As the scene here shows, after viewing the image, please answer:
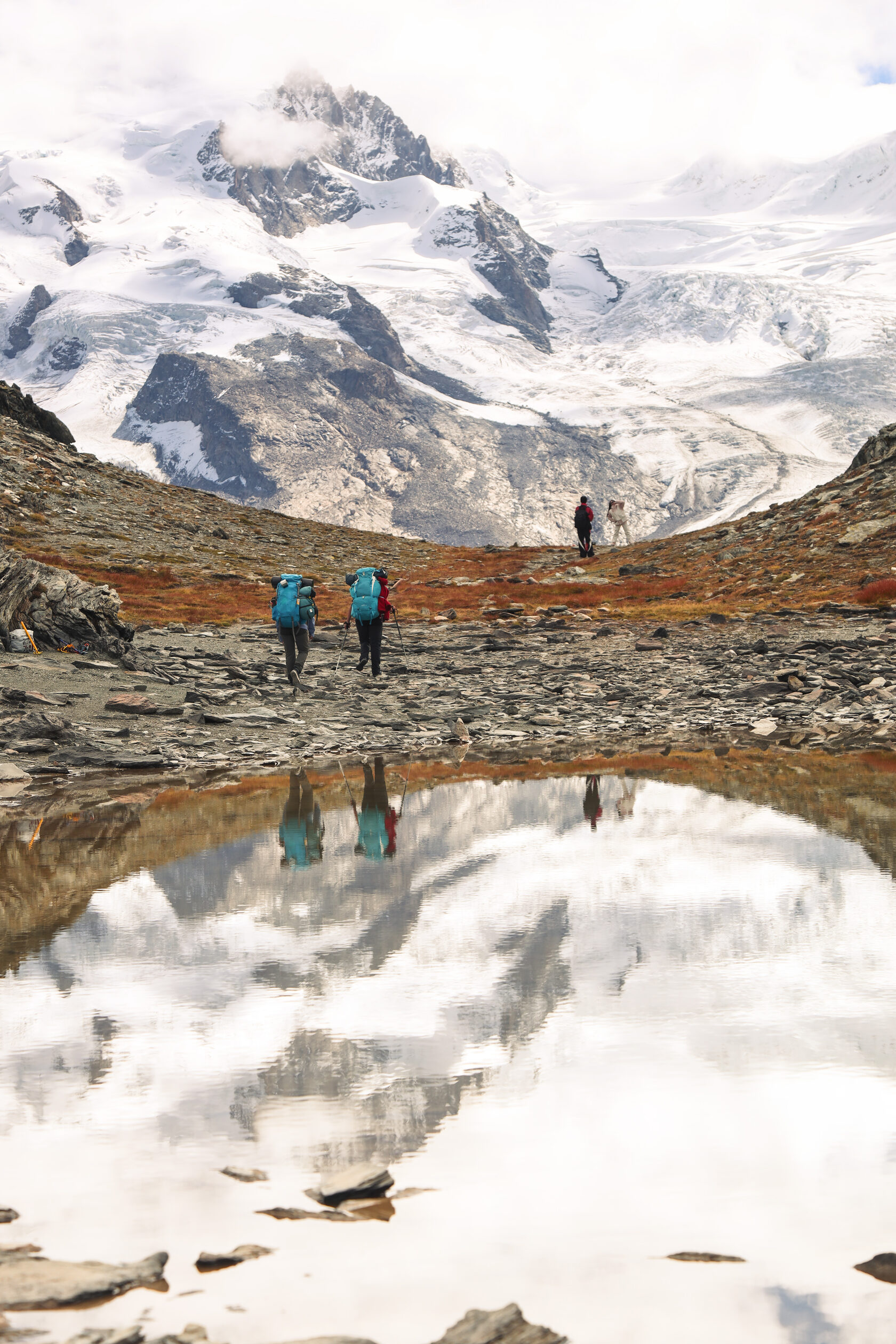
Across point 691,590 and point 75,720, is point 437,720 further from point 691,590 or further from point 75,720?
point 691,590

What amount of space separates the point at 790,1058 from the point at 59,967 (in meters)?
4.35

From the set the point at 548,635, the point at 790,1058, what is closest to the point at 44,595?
the point at 548,635

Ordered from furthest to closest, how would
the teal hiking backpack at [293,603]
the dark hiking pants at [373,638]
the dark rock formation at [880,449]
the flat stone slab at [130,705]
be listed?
the dark rock formation at [880,449] < the dark hiking pants at [373,638] < the teal hiking backpack at [293,603] < the flat stone slab at [130,705]

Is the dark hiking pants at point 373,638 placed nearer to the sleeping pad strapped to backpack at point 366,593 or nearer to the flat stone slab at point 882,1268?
the sleeping pad strapped to backpack at point 366,593

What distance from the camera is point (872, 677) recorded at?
826 inches

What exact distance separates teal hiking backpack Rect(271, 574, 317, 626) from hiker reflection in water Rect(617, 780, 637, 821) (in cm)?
1030

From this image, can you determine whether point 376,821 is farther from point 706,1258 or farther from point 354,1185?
point 706,1258

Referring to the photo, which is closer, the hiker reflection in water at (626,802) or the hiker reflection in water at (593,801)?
the hiker reflection in water at (593,801)

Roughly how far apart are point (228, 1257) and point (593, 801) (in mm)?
8704

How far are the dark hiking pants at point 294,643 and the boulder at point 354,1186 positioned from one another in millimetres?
18017

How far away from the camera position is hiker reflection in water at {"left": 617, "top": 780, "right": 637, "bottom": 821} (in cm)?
1113

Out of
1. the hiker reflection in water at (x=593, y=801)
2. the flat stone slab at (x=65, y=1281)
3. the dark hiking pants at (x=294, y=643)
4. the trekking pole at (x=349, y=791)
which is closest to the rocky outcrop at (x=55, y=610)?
the dark hiking pants at (x=294, y=643)

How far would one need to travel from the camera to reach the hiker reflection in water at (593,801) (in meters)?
11.0

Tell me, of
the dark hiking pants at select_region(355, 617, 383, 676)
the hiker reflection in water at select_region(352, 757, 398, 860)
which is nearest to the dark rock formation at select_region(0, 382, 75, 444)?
the dark hiking pants at select_region(355, 617, 383, 676)
